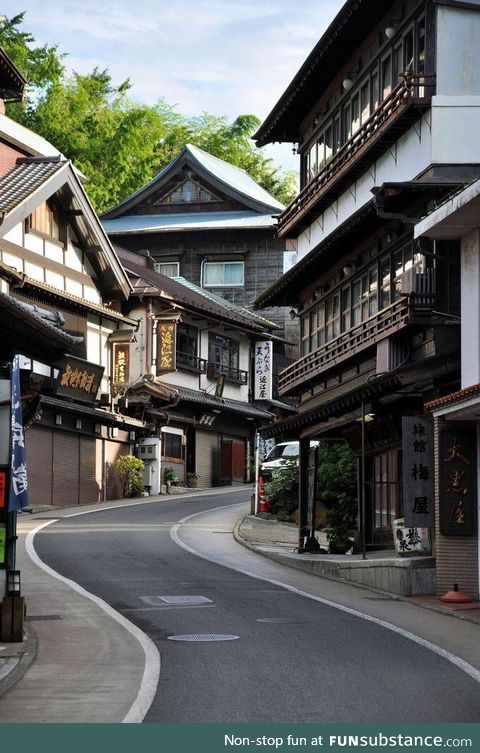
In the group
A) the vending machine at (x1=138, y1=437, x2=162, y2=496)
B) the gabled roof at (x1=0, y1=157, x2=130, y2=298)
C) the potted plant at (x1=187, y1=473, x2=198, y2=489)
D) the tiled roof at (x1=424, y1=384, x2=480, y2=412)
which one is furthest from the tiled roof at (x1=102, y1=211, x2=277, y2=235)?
the tiled roof at (x1=424, y1=384, x2=480, y2=412)

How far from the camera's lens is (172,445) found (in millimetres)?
56031

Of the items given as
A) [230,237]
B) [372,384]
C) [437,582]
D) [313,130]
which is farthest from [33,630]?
[230,237]

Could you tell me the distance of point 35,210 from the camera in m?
46.0

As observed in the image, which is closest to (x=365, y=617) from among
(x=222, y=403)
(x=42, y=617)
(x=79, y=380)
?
(x=42, y=617)

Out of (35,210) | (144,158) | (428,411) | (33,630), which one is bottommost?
(33,630)

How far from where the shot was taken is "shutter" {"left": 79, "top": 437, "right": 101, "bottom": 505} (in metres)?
47.2

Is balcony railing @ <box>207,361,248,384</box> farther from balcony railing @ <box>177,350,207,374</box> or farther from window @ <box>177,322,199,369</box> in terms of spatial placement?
window @ <box>177,322,199,369</box>

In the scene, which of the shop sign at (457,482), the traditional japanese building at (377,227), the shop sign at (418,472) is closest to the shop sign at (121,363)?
the traditional japanese building at (377,227)

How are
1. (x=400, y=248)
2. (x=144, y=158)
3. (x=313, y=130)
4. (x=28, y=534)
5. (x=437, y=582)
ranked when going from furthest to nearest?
(x=144, y=158)
(x=313, y=130)
(x=28, y=534)
(x=400, y=248)
(x=437, y=582)

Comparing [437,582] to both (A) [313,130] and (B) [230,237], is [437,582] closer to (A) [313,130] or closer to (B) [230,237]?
(A) [313,130]

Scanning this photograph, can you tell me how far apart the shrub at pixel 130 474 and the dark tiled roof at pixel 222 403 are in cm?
490

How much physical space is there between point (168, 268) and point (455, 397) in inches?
1947

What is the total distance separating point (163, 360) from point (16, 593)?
36.1m

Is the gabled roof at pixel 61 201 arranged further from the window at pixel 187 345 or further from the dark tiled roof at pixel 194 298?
the window at pixel 187 345
